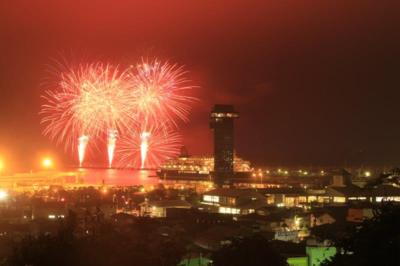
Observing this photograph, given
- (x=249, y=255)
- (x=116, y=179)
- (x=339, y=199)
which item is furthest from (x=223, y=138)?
(x=249, y=255)

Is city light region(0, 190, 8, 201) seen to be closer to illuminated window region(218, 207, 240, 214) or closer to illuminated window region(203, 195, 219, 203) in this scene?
illuminated window region(203, 195, 219, 203)

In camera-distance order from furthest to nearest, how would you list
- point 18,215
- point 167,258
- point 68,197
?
point 68,197, point 18,215, point 167,258

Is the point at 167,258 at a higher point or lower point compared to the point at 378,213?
lower

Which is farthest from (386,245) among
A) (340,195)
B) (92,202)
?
(340,195)

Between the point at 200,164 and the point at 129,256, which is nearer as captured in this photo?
the point at 129,256

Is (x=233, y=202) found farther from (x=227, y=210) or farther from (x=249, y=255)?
(x=249, y=255)

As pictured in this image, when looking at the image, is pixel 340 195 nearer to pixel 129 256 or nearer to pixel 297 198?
pixel 297 198
